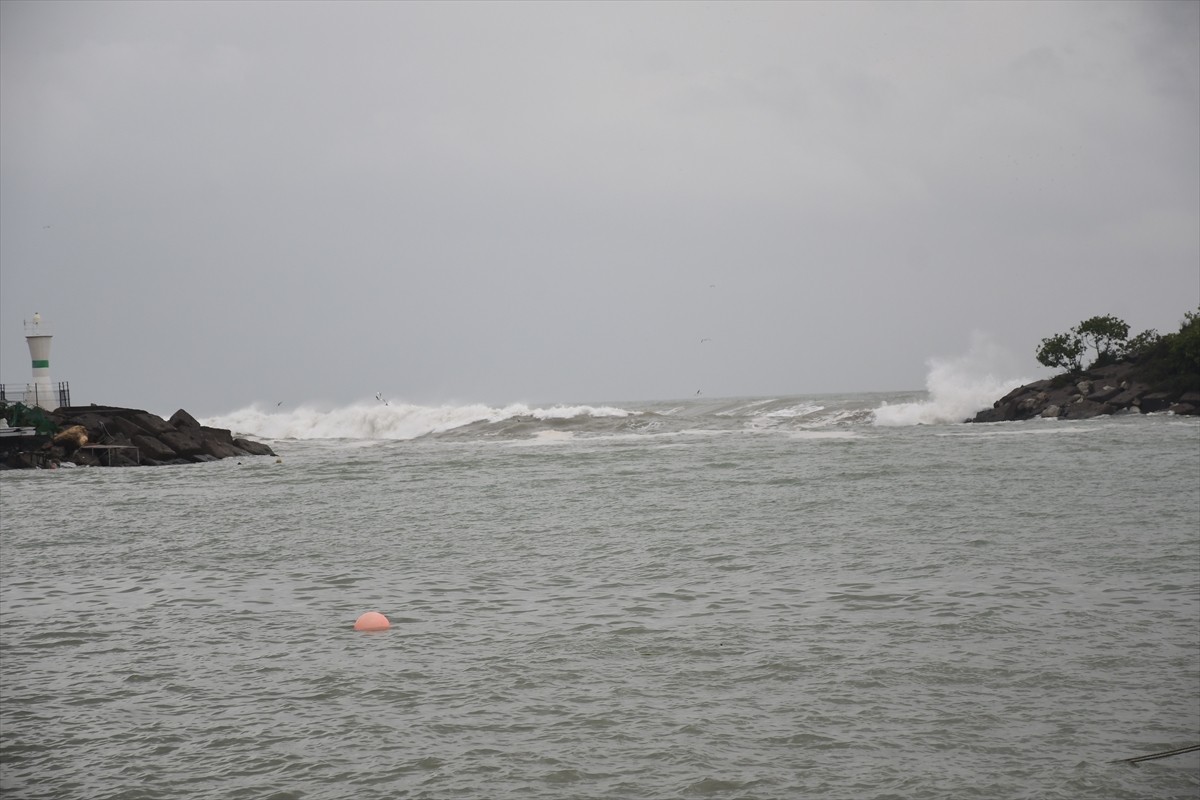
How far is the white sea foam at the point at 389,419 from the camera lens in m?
60.7

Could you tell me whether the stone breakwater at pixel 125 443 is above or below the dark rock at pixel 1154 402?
above

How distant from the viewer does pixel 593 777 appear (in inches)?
236

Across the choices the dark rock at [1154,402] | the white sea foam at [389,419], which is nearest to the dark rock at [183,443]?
the white sea foam at [389,419]

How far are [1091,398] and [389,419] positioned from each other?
131 feet

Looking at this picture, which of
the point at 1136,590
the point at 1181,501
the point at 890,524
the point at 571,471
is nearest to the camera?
the point at 1136,590

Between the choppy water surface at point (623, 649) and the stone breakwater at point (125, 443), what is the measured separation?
68.0 ft

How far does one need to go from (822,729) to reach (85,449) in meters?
39.7

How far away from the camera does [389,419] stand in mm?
63375

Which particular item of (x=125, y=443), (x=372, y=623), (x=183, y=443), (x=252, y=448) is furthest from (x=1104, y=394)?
(x=372, y=623)

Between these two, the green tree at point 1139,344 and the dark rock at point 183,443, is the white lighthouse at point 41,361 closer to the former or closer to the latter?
the dark rock at point 183,443

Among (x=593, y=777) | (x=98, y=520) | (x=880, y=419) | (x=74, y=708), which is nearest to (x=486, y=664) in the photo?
(x=593, y=777)

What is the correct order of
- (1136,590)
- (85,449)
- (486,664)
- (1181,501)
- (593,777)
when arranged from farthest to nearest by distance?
(85,449), (1181,501), (1136,590), (486,664), (593,777)

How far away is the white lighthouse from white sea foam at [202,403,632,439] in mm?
16294

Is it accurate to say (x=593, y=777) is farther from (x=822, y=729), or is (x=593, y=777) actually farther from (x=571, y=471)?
(x=571, y=471)
